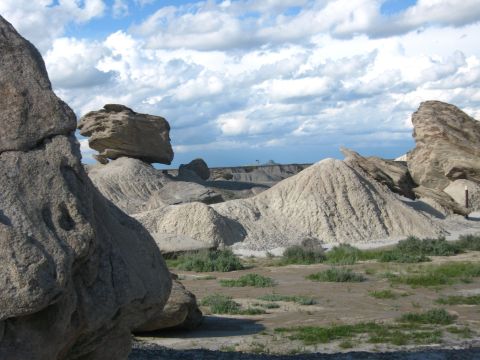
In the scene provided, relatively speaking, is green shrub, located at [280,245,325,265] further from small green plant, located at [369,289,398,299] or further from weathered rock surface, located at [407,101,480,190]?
weathered rock surface, located at [407,101,480,190]

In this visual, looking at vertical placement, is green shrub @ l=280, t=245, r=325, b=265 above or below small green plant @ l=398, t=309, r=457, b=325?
above

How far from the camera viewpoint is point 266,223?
27734 millimetres

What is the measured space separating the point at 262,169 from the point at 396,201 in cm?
4706

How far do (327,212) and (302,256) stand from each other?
5849mm

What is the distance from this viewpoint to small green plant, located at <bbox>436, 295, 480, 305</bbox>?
13.6 m

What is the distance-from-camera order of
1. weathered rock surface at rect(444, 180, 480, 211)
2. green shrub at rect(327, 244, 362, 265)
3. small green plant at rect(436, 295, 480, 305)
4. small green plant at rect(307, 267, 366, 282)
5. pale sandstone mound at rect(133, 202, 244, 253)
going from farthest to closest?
1. weathered rock surface at rect(444, 180, 480, 211)
2. pale sandstone mound at rect(133, 202, 244, 253)
3. green shrub at rect(327, 244, 362, 265)
4. small green plant at rect(307, 267, 366, 282)
5. small green plant at rect(436, 295, 480, 305)

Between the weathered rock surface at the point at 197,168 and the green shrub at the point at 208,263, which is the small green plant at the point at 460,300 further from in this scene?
the weathered rock surface at the point at 197,168

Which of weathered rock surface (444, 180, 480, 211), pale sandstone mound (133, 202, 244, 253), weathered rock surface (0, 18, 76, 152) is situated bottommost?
pale sandstone mound (133, 202, 244, 253)

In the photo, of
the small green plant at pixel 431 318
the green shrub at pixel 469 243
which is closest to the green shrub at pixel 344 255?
the green shrub at pixel 469 243

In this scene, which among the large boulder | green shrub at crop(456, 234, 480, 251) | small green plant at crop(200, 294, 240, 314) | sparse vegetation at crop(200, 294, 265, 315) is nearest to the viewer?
the large boulder

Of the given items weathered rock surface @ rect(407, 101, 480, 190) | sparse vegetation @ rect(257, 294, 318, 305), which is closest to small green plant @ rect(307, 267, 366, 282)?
sparse vegetation @ rect(257, 294, 318, 305)

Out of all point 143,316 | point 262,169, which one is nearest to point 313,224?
point 143,316

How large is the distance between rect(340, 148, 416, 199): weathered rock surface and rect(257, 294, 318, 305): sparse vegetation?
16706 mm

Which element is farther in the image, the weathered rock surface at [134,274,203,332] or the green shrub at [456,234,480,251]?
the green shrub at [456,234,480,251]
